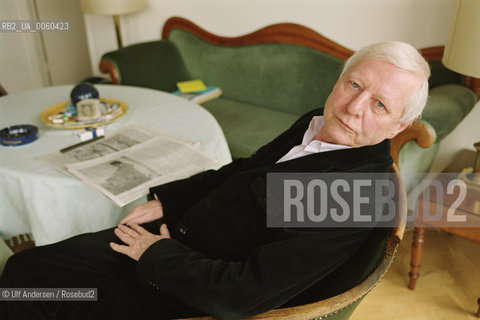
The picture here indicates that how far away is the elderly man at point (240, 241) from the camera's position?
81cm

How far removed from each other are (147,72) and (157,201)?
1.74m

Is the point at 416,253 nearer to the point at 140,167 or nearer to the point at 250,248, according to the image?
the point at 250,248

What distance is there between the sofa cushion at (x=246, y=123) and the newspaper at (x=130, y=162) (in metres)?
0.73

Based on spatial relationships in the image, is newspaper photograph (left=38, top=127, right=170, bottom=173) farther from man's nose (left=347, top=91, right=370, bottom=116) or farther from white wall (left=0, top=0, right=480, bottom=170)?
white wall (left=0, top=0, right=480, bottom=170)

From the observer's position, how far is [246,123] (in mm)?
2479

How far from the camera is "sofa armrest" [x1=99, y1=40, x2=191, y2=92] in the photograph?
268 cm

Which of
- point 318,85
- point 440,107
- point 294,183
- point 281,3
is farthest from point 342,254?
point 281,3

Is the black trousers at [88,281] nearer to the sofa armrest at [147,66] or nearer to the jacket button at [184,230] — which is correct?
the jacket button at [184,230]

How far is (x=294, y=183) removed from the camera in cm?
95

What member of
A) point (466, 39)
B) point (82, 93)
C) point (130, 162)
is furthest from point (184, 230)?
point (466, 39)

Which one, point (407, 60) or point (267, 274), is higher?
point (407, 60)

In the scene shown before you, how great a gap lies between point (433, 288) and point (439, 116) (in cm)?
83

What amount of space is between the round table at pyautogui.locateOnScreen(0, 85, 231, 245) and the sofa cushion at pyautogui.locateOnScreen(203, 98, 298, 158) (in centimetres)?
52

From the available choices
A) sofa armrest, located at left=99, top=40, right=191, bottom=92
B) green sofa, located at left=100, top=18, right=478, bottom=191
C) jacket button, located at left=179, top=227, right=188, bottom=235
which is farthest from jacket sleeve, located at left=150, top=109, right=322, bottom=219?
sofa armrest, located at left=99, top=40, right=191, bottom=92
